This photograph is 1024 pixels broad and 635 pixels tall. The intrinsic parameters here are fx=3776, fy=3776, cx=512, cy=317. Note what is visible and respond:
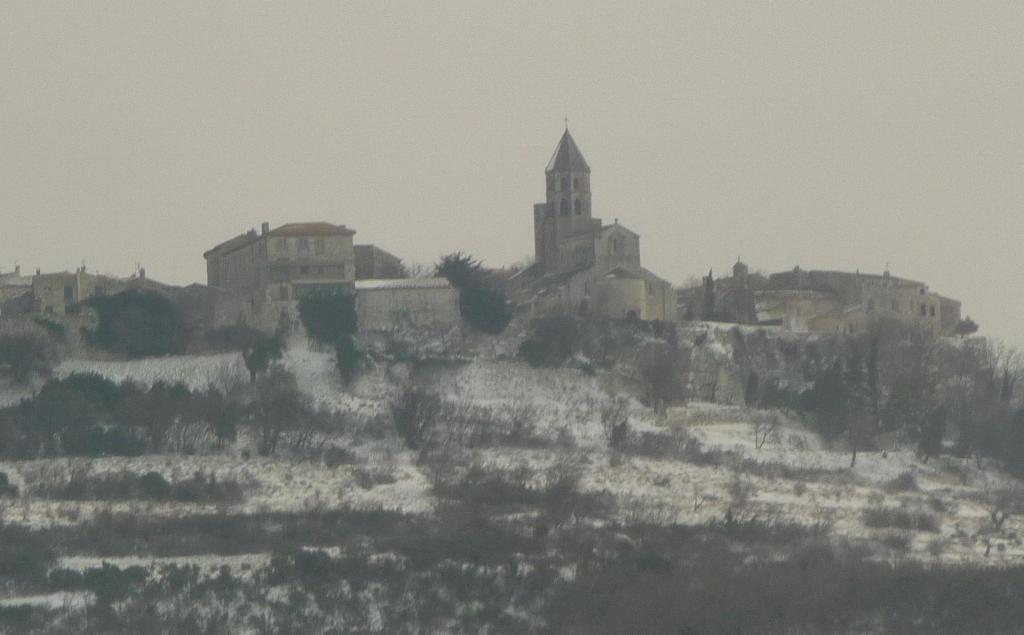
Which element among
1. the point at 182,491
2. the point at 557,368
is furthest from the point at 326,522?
the point at 557,368

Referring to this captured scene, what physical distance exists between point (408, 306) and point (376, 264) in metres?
6.63

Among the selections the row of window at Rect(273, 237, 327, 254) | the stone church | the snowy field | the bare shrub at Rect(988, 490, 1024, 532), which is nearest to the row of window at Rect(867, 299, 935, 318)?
the stone church

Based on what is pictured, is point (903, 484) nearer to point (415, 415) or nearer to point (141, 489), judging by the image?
point (415, 415)

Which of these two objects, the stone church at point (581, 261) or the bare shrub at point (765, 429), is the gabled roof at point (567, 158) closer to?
the stone church at point (581, 261)

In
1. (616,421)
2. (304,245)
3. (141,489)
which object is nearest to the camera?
(141,489)

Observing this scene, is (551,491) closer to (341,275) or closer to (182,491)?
(182,491)

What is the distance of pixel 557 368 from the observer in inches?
3036

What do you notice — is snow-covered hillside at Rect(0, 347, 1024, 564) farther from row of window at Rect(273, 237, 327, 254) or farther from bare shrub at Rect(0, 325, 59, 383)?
row of window at Rect(273, 237, 327, 254)

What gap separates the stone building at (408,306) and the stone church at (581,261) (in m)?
3.61

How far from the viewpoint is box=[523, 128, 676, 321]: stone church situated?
8212 centimetres

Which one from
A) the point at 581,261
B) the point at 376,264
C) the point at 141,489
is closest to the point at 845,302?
the point at 581,261

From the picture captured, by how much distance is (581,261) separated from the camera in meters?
85.9

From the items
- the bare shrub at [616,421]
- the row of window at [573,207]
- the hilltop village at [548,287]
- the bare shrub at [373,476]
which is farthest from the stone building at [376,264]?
the bare shrub at [373,476]

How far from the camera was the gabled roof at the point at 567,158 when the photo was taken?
291 ft
